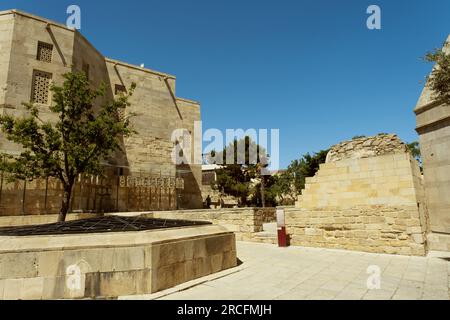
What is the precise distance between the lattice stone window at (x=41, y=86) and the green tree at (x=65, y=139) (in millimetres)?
5305

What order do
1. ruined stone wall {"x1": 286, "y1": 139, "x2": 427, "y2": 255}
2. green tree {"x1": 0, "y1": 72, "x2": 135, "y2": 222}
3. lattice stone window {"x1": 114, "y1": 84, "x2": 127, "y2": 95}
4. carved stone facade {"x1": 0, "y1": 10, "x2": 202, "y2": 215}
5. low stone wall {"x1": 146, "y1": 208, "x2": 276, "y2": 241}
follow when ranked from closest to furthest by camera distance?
ruined stone wall {"x1": 286, "y1": 139, "x2": 427, "y2": 255}
green tree {"x1": 0, "y1": 72, "x2": 135, "y2": 222}
low stone wall {"x1": 146, "y1": 208, "x2": 276, "y2": 241}
carved stone facade {"x1": 0, "y1": 10, "x2": 202, "y2": 215}
lattice stone window {"x1": 114, "y1": 84, "x2": 127, "y2": 95}

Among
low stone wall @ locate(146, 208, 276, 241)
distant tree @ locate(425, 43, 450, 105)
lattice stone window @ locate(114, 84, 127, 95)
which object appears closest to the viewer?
distant tree @ locate(425, 43, 450, 105)

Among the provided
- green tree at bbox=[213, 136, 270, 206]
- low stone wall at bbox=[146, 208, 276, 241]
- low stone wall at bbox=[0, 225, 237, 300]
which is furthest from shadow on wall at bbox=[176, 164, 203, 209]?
low stone wall at bbox=[0, 225, 237, 300]

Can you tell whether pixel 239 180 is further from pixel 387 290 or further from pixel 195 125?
pixel 387 290

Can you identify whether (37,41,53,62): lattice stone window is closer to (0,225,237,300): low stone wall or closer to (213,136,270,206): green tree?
(0,225,237,300): low stone wall

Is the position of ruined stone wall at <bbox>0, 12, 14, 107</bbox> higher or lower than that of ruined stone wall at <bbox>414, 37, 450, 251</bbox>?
higher

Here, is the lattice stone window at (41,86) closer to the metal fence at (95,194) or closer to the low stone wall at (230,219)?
the metal fence at (95,194)

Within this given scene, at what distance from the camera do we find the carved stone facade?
14578mm

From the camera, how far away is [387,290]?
4367mm

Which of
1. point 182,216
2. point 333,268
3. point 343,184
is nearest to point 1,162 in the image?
point 182,216

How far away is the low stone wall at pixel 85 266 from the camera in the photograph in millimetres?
3955

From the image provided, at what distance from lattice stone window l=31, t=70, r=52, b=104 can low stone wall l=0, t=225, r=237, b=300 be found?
45.7 feet

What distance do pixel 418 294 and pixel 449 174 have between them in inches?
233

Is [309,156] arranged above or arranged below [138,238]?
above
